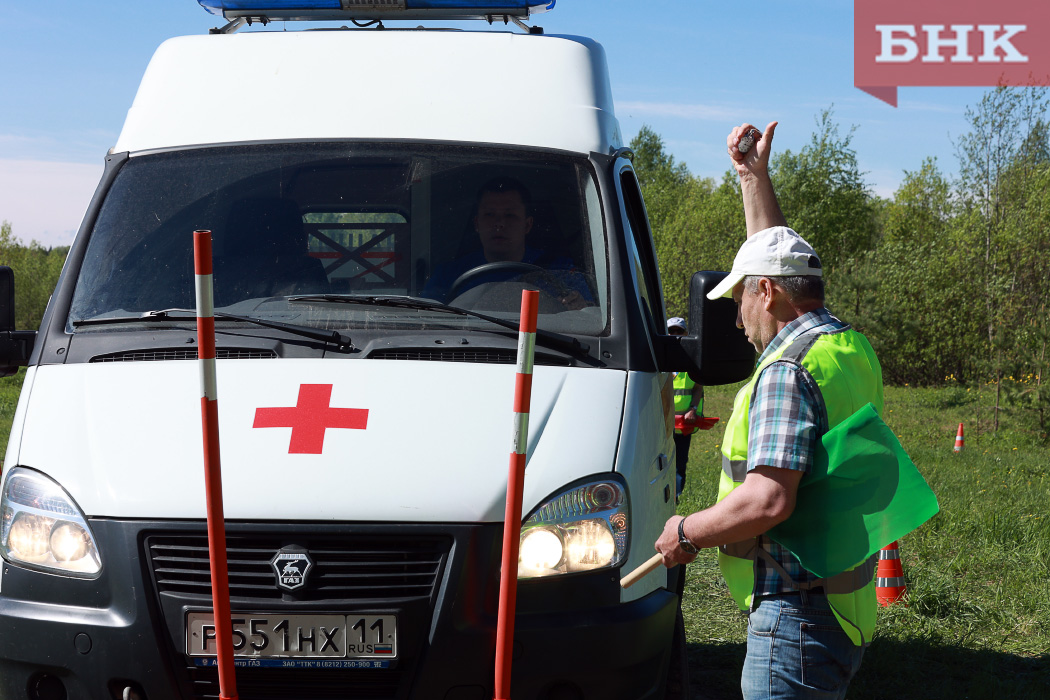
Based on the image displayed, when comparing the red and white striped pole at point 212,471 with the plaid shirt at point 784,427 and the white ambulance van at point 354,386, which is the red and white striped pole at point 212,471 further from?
the plaid shirt at point 784,427

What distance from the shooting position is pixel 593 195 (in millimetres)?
4062

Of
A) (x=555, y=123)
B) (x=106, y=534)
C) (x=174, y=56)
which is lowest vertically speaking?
(x=106, y=534)

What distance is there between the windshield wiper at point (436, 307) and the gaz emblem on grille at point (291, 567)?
1028 millimetres

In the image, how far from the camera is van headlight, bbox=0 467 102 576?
120 inches

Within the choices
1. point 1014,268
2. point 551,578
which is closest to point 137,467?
point 551,578

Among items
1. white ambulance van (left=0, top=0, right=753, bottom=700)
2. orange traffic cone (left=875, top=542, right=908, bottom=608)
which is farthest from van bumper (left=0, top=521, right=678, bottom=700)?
orange traffic cone (left=875, top=542, right=908, bottom=608)

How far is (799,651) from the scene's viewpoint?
2.68m

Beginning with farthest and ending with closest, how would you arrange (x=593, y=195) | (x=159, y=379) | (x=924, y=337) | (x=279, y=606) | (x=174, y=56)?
(x=924, y=337)
(x=174, y=56)
(x=593, y=195)
(x=159, y=379)
(x=279, y=606)

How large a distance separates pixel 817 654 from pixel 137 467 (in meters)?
2.00

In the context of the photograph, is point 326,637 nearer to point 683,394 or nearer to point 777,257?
point 777,257

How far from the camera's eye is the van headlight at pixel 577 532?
3.02 m

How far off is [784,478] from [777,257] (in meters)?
0.60

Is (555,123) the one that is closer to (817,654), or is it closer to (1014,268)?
(817,654)

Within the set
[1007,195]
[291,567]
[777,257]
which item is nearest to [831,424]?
[777,257]
